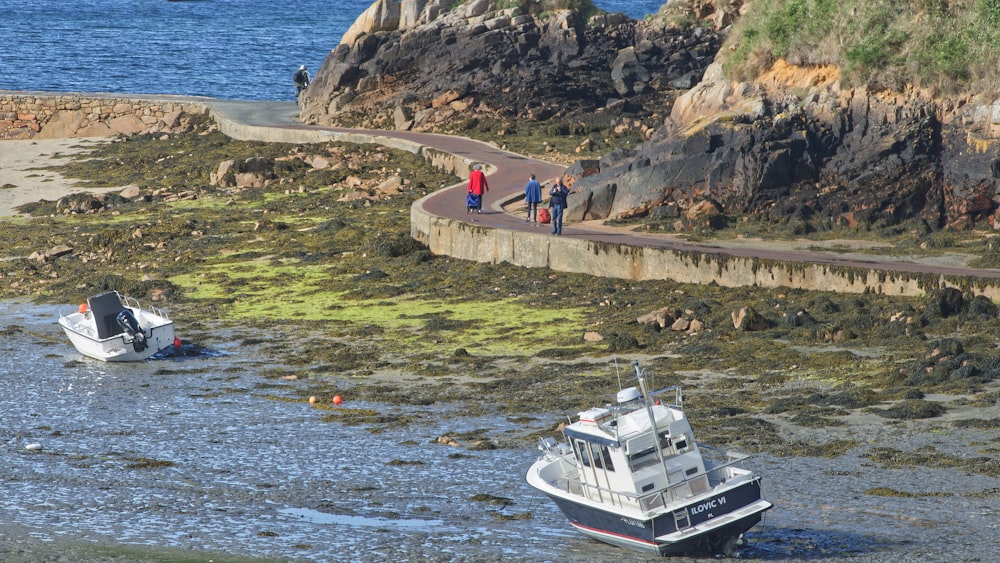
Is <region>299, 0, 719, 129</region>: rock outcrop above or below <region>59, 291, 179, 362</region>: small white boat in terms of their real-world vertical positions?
above

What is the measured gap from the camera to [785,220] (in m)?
36.5

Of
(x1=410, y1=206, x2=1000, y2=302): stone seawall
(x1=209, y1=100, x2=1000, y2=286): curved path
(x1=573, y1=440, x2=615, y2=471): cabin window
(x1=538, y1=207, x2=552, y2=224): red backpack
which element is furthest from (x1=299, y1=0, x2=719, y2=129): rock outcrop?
(x1=573, y1=440, x2=615, y2=471): cabin window

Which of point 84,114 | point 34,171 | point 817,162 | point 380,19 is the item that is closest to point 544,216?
point 817,162

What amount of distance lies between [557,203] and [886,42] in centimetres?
948

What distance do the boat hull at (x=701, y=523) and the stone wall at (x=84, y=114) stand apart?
52202mm

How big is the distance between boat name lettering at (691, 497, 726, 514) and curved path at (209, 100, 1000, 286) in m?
13.3

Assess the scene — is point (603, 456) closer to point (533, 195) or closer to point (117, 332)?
point (117, 332)

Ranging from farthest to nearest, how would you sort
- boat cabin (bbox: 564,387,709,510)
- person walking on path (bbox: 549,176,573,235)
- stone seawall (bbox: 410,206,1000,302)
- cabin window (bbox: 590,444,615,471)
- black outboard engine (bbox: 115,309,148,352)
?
person walking on path (bbox: 549,176,573,235)
black outboard engine (bbox: 115,309,148,352)
stone seawall (bbox: 410,206,1000,302)
cabin window (bbox: 590,444,615,471)
boat cabin (bbox: 564,387,709,510)

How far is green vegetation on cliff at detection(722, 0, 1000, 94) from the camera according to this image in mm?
35781

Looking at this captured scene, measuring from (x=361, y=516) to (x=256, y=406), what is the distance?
6.67 meters

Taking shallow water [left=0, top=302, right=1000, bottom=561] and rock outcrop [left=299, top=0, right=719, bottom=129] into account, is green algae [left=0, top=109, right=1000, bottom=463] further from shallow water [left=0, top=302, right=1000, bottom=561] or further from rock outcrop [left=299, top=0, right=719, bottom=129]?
rock outcrop [left=299, top=0, right=719, bottom=129]

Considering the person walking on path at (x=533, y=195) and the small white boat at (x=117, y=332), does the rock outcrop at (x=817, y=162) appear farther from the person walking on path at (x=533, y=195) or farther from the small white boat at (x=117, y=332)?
the small white boat at (x=117, y=332)

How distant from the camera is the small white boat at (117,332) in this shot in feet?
100

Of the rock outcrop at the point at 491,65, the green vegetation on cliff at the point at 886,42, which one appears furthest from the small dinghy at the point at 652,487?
the rock outcrop at the point at 491,65
